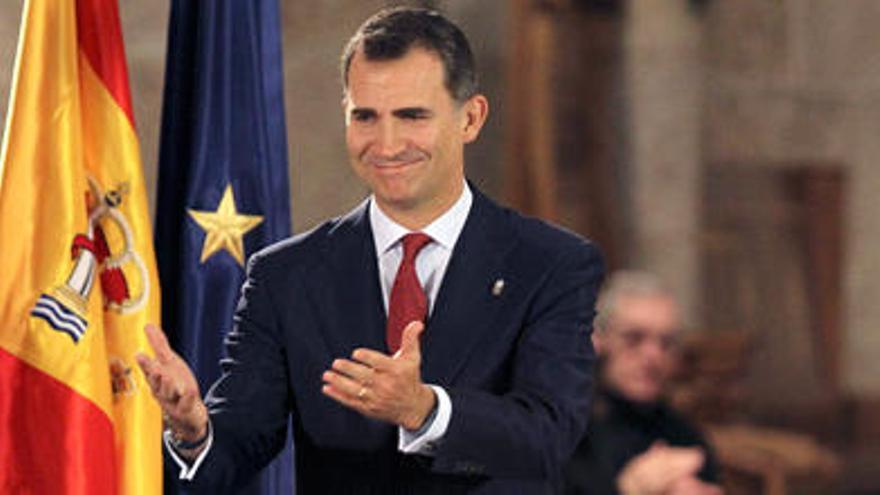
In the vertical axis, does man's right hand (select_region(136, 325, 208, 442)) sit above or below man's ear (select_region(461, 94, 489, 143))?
below

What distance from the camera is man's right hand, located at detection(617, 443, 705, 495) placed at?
16.6ft

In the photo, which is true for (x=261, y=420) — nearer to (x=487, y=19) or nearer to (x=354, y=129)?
(x=354, y=129)

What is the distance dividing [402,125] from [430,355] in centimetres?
36

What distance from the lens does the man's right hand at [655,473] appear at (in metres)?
5.07

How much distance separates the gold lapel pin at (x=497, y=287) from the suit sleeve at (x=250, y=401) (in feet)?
1.17

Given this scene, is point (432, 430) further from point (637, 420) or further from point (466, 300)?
point (637, 420)

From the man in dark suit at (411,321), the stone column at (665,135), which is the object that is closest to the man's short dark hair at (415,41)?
the man in dark suit at (411,321)

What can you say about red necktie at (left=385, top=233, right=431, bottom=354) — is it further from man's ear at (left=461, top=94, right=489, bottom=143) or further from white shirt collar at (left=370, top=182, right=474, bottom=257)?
man's ear at (left=461, top=94, right=489, bottom=143)

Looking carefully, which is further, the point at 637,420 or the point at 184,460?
the point at 637,420

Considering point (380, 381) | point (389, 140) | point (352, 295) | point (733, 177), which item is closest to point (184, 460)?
point (352, 295)

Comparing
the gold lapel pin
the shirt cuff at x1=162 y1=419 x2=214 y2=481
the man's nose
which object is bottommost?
the shirt cuff at x1=162 y1=419 x2=214 y2=481

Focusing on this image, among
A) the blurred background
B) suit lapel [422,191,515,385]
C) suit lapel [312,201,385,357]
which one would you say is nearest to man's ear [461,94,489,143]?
suit lapel [422,191,515,385]

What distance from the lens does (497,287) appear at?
312cm

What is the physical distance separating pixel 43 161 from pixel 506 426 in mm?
1528
